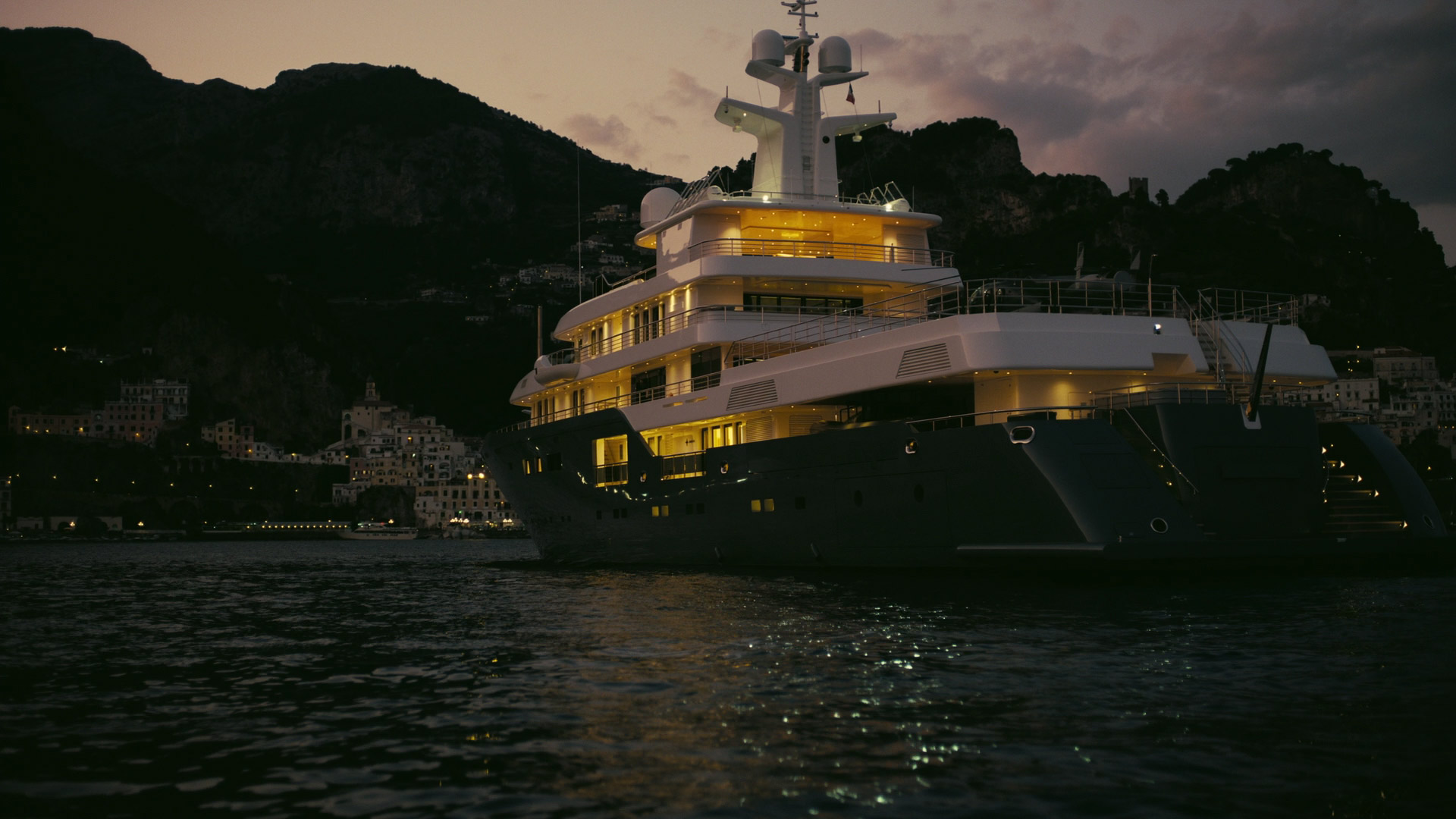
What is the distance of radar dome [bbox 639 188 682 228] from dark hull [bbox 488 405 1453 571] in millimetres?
12266

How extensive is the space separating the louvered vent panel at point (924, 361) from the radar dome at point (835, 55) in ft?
43.7

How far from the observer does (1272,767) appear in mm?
6805

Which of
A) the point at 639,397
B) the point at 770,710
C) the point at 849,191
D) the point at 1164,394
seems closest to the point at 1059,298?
the point at 1164,394

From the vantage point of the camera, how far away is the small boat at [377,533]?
14188cm

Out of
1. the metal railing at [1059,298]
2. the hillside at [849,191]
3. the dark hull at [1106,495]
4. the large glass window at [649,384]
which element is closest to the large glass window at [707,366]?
the large glass window at [649,384]

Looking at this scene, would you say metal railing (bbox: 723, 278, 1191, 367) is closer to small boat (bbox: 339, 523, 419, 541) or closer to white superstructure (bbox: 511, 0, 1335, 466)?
white superstructure (bbox: 511, 0, 1335, 466)

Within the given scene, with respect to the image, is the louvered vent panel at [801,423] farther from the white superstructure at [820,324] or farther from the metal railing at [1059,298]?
the metal railing at [1059,298]

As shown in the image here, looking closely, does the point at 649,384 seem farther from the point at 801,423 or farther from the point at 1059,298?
the point at 1059,298

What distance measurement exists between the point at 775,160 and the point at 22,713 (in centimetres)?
2426

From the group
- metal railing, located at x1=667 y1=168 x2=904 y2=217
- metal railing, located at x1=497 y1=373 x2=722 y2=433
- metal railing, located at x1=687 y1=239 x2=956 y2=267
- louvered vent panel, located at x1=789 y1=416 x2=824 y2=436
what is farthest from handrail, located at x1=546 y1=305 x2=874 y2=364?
louvered vent panel, located at x1=789 y1=416 x2=824 y2=436

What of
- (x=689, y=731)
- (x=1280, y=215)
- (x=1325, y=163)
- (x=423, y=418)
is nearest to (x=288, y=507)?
(x=423, y=418)

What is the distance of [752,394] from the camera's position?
23.2 metres

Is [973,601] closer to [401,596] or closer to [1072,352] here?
[1072,352]

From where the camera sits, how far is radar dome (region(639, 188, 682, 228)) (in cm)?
3284
